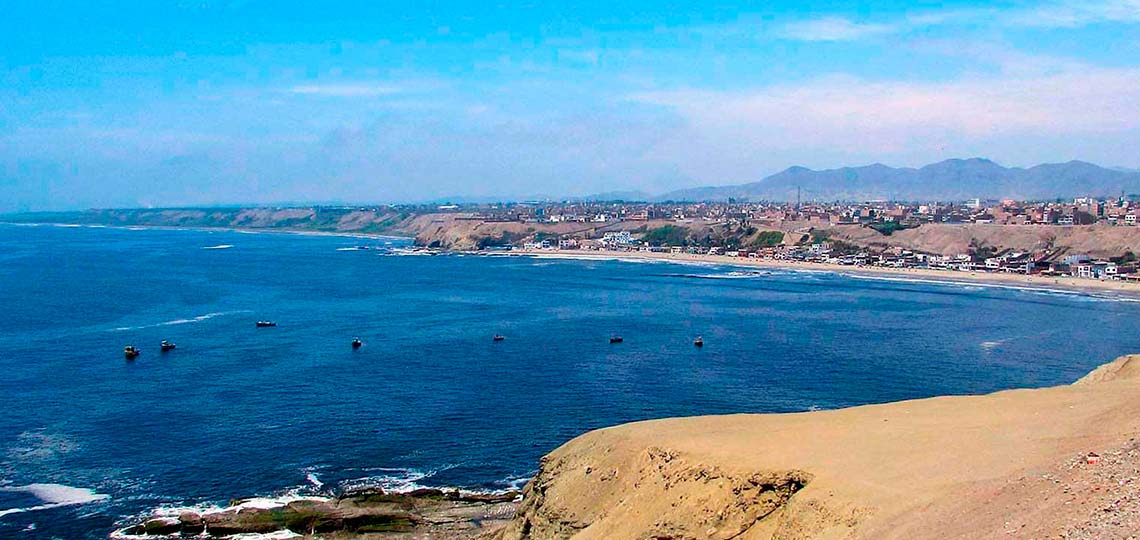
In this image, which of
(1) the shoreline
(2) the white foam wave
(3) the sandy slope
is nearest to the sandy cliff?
(1) the shoreline

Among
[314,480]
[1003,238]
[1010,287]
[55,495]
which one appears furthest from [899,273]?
[55,495]

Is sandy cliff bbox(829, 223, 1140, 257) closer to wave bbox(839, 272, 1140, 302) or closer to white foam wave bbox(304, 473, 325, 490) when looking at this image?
wave bbox(839, 272, 1140, 302)

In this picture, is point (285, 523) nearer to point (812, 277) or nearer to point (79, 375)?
point (79, 375)

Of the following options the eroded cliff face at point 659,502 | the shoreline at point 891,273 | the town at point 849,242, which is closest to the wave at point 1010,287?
the shoreline at point 891,273

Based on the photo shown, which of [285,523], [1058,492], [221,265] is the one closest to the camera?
[1058,492]

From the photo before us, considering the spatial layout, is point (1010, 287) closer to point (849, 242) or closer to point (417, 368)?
point (849, 242)

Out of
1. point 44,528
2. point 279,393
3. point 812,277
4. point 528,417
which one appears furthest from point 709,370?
point 812,277
